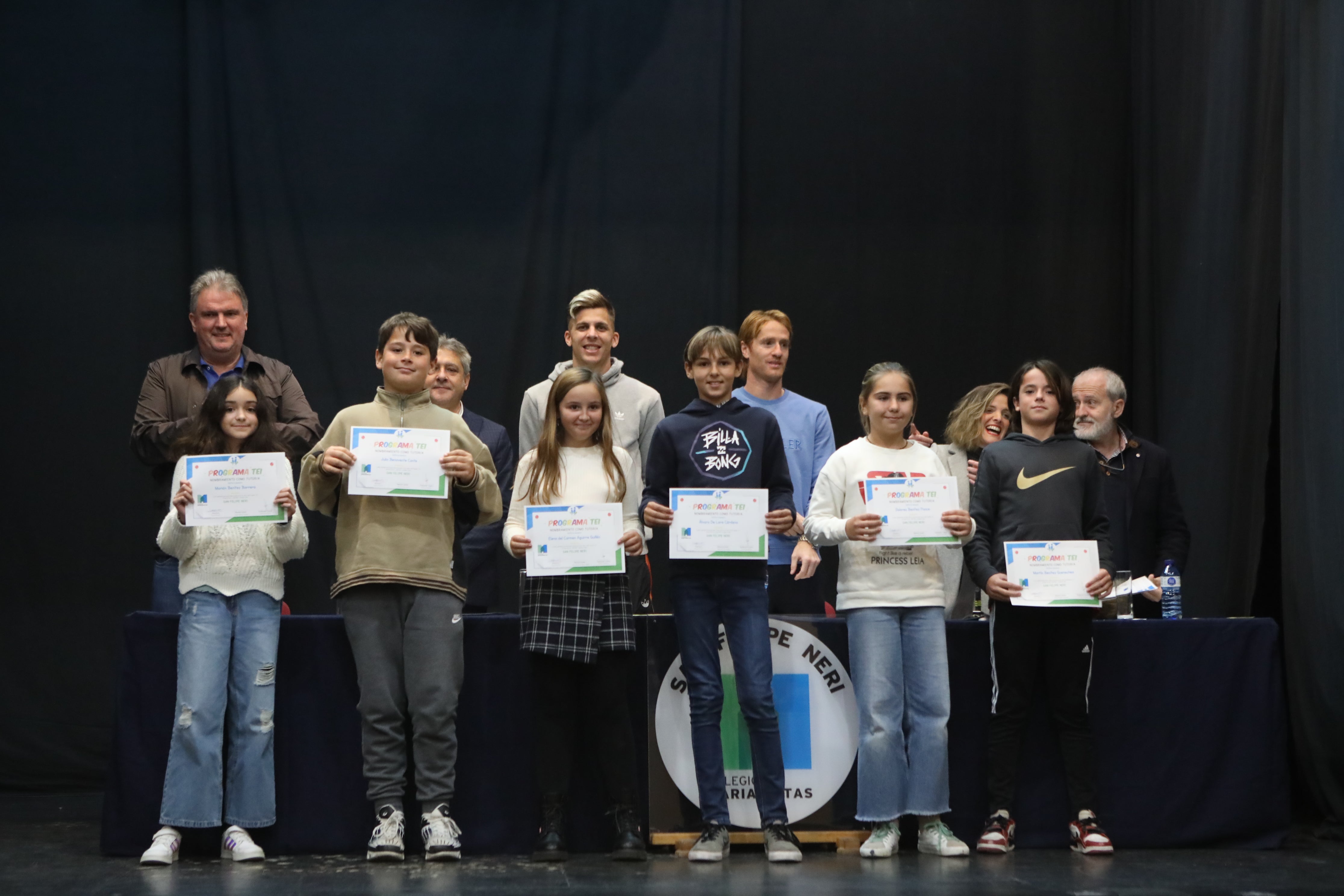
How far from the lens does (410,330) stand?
13.6ft

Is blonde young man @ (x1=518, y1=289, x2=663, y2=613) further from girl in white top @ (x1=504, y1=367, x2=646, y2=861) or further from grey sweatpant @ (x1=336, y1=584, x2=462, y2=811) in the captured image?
grey sweatpant @ (x1=336, y1=584, x2=462, y2=811)

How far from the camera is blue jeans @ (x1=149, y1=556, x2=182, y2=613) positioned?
14.7ft

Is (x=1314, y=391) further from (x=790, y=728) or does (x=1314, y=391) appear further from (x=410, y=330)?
(x=410, y=330)

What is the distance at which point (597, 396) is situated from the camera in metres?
4.16

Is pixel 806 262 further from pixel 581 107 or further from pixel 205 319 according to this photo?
pixel 205 319

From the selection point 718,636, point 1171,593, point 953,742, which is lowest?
point 953,742

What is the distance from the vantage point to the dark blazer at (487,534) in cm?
518

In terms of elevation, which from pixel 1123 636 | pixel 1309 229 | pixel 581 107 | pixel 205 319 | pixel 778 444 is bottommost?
pixel 1123 636

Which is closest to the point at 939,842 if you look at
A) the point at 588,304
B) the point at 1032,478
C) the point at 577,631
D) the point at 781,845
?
the point at 781,845

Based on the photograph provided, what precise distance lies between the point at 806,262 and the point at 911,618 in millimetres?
2985

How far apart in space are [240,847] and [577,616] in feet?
4.22

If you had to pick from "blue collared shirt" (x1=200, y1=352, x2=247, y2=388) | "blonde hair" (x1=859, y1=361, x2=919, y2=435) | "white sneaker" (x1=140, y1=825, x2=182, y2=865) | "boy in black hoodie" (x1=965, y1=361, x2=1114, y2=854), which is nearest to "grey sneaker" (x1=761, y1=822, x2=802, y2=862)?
"boy in black hoodie" (x1=965, y1=361, x2=1114, y2=854)

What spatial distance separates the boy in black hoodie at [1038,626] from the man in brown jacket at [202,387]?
94.9 inches

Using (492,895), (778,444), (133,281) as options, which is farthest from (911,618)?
(133,281)
